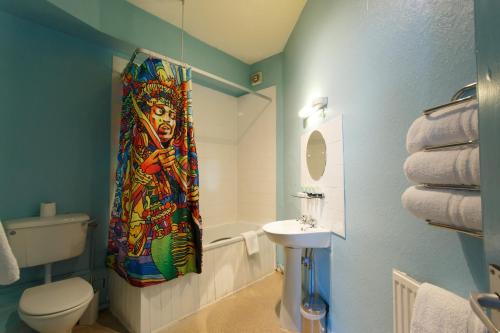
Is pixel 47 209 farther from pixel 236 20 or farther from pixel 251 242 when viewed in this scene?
pixel 236 20

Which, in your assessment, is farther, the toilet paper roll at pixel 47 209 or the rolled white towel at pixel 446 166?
the toilet paper roll at pixel 47 209

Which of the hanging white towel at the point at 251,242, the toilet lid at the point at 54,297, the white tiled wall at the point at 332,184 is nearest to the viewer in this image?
the toilet lid at the point at 54,297

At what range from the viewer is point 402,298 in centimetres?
91

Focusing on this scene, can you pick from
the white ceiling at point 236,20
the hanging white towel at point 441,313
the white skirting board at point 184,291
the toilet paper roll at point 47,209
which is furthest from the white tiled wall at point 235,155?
the hanging white towel at point 441,313

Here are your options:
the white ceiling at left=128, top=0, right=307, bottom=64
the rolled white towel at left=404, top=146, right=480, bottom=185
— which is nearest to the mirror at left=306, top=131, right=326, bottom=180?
the rolled white towel at left=404, top=146, right=480, bottom=185

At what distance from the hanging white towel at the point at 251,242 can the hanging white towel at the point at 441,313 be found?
1.66 meters

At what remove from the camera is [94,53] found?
6.42 ft

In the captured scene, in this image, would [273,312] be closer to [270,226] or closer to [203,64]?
[270,226]

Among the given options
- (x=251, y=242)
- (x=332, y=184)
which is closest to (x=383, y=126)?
(x=332, y=184)

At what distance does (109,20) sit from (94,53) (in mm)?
330

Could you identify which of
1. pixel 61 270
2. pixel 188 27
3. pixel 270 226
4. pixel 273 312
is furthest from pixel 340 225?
pixel 188 27

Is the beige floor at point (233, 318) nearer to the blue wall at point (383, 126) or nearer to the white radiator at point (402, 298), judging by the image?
the blue wall at point (383, 126)

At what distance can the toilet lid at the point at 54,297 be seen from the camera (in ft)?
4.15

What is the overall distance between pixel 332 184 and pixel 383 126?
60 cm
